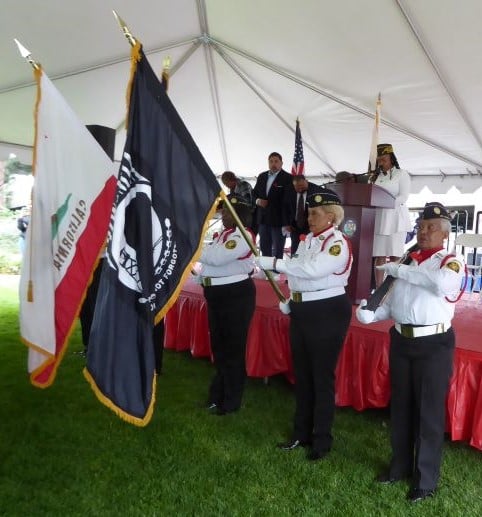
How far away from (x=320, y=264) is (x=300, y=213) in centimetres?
328

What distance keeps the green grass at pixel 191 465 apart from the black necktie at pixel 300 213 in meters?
2.48

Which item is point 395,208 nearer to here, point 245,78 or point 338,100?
point 338,100

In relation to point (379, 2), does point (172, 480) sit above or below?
below

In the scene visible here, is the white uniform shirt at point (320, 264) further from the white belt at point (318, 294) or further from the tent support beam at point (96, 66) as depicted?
the tent support beam at point (96, 66)

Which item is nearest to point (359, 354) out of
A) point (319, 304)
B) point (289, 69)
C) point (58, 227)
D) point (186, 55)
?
point (319, 304)

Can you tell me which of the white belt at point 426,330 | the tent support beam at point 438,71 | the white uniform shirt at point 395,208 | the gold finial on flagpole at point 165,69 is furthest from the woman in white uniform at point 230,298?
the tent support beam at point 438,71

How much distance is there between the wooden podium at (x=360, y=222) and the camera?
14.4ft

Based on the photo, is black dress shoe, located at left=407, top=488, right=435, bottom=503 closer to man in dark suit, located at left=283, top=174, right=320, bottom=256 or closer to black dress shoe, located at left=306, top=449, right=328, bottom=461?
black dress shoe, located at left=306, top=449, right=328, bottom=461

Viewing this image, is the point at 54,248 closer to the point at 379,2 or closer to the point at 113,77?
the point at 379,2

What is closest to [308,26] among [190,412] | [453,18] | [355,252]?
[453,18]

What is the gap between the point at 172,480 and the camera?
103 inches

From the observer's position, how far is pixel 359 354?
3592 mm

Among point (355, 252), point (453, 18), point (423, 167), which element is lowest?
point (355, 252)

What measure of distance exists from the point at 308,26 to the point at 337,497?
4.66 metres
